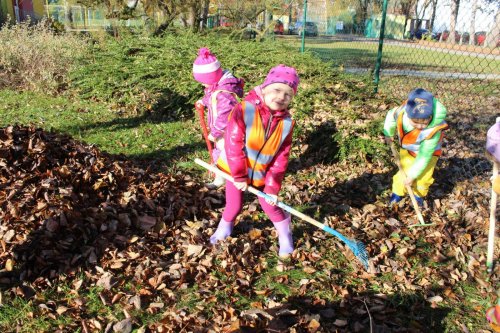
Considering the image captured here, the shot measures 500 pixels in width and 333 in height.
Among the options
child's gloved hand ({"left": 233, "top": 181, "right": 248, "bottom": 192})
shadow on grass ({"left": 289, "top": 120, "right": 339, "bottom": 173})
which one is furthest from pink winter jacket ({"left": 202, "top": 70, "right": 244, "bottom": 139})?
shadow on grass ({"left": 289, "top": 120, "right": 339, "bottom": 173})

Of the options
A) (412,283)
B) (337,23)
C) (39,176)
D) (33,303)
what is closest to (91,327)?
(33,303)

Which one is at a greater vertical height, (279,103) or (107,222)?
(279,103)

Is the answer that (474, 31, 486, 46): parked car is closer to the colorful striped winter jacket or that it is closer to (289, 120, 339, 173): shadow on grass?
(289, 120, 339, 173): shadow on grass

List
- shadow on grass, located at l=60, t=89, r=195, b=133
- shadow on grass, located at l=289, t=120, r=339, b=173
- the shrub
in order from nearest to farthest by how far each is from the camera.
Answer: shadow on grass, located at l=289, t=120, r=339, b=173 → shadow on grass, located at l=60, t=89, r=195, b=133 → the shrub

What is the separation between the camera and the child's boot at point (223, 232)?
12.4ft

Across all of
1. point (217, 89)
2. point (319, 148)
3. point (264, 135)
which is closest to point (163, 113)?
point (319, 148)

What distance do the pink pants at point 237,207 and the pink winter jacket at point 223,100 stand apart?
106 centimetres

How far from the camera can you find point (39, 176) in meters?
4.03

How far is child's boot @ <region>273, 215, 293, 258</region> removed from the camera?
11.9 feet

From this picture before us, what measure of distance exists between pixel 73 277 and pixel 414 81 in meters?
10.5

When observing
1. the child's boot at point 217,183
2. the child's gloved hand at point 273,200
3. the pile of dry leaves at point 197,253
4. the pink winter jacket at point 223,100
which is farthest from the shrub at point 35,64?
the child's gloved hand at point 273,200

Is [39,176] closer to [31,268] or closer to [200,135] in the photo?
[31,268]

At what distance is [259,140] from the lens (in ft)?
10.7

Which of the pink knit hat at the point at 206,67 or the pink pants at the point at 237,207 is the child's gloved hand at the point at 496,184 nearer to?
the pink pants at the point at 237,207
